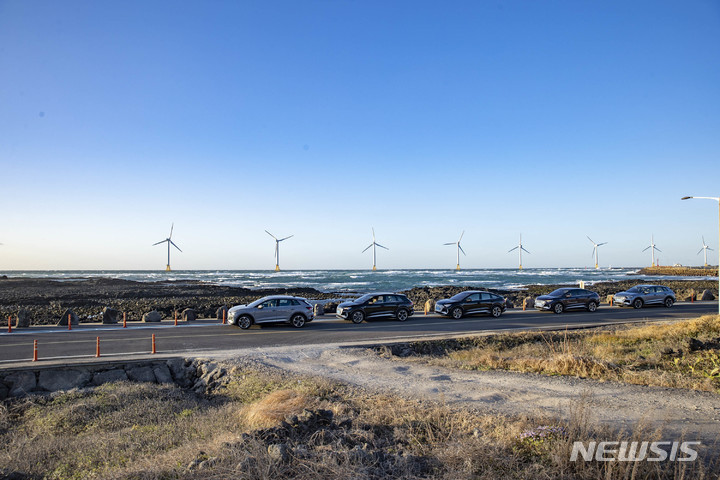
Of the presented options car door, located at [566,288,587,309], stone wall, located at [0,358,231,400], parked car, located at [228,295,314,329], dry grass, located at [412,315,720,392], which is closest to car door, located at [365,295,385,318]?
parked car, located at [228,295,314,329]

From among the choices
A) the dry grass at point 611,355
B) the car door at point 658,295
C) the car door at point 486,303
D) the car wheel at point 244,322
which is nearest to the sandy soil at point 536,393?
the dry grass at point 611,355

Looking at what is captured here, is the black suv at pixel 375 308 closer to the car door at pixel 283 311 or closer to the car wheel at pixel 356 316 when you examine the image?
the car wheel at pixel 356 316

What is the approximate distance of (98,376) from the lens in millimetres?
13766

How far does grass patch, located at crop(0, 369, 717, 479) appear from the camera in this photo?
5723 mm

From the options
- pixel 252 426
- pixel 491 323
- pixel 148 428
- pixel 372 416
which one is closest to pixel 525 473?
pixel 372 416

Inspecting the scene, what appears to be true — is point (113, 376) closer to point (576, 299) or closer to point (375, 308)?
point (375, 308)

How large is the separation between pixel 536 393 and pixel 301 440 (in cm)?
550

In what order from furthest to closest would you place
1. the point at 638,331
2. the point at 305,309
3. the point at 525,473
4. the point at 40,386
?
the point at 305,309
the point at 638,331
the point at 40,386
the point at 525,473

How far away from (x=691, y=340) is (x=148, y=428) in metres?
16.8

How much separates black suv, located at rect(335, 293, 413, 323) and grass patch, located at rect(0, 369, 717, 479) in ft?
50.1

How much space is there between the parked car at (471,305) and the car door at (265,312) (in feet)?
35.4

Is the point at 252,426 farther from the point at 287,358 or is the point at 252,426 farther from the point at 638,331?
the point at 638,331

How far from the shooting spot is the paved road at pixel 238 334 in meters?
17.0

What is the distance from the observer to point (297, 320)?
23812 mm
